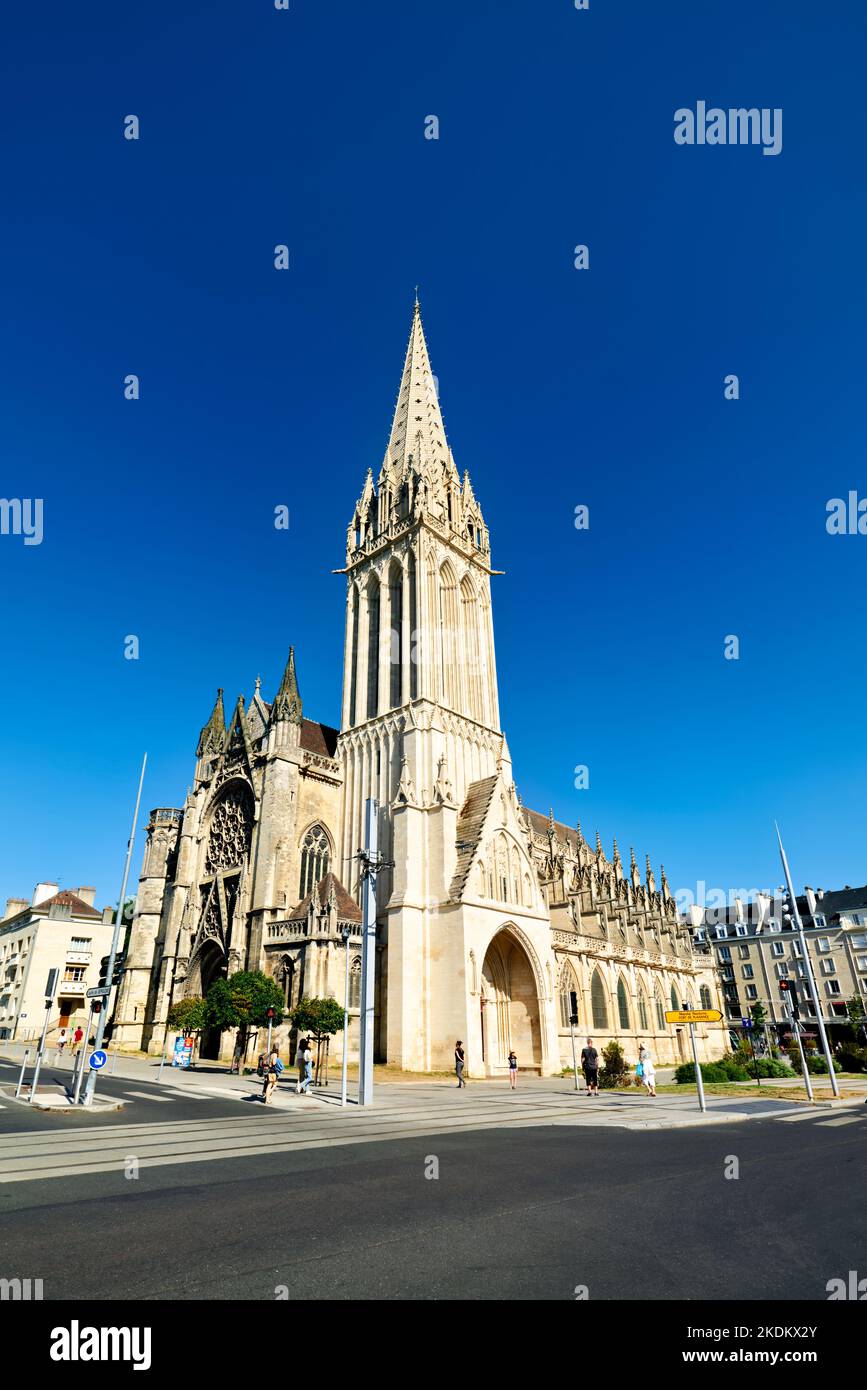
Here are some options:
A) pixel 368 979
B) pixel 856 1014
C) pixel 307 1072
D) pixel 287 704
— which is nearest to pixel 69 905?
pixel 287 704

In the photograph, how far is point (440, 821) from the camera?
32.9m

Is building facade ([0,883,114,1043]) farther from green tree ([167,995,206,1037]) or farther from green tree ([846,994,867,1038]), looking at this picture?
green tree ([846,994,867,1038])

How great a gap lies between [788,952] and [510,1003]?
52.0m

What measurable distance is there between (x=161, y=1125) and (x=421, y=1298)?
11.4 meters

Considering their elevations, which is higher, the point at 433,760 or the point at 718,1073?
the point at 433,760

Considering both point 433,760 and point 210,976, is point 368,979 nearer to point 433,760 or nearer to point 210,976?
point 433,760

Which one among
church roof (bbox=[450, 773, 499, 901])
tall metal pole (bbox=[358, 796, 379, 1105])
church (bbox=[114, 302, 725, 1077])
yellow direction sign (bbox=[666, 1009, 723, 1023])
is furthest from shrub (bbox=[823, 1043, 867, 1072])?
tall metal pole (bbox=[358, 796, 379, 1105])

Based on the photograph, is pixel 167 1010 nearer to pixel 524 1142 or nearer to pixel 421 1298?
pixel 524 1142

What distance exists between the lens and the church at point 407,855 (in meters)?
30.5

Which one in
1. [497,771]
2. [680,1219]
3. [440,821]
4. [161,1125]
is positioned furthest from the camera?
[497,771]

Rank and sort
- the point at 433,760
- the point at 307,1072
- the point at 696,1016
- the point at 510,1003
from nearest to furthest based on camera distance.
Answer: the point at 696,1016 → the point at 307,1072 → the point at 510,1003 → the point at 433,760

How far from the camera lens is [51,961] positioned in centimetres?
5941

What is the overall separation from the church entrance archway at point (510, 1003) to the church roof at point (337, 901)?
6.84 metres
